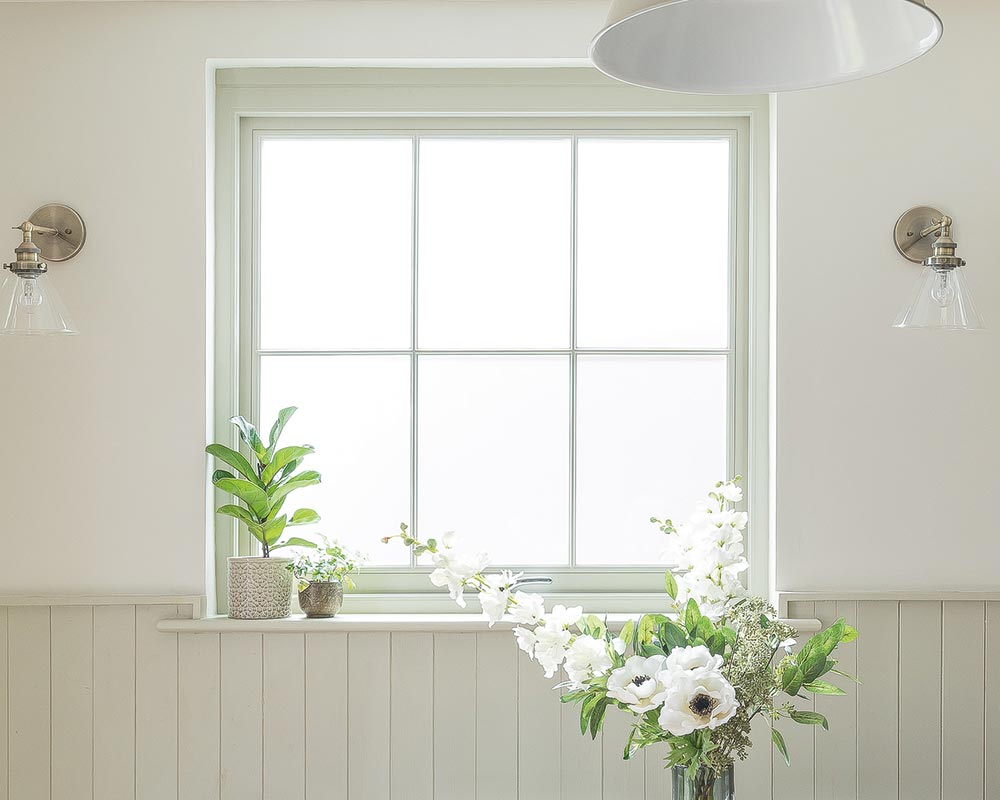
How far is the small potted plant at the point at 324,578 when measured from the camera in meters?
2.14

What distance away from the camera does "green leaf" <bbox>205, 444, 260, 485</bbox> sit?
2.12m

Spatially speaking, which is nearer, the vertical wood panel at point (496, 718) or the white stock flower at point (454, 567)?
the white stock flower at point (454, 567)

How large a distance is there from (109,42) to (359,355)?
0.86 metres

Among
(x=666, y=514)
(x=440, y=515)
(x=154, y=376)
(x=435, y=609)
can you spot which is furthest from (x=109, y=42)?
(x=666, y=514)

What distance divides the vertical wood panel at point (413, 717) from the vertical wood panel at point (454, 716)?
0.04 ft

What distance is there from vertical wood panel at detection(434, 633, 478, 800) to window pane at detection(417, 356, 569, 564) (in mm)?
238

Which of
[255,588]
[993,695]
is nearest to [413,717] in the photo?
[255,588]

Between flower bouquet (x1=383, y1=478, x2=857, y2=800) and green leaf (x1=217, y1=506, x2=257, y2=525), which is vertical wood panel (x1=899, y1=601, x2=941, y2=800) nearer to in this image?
flower bouquet (x1=383, y1=478, x2=857, y2=800)

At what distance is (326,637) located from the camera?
2145mm

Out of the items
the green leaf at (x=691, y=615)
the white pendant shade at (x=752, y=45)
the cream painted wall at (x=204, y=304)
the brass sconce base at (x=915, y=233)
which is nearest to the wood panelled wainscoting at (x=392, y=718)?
the cream painted wall at (x=204, y=304)

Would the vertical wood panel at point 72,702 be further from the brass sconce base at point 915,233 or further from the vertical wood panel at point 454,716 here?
the brass sconce base at point 915,233

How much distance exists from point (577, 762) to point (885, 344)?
1110 millimetres

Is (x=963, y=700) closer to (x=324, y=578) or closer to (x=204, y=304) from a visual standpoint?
(x=324, y=578)

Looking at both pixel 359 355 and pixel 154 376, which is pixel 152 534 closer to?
pixel 154 376
